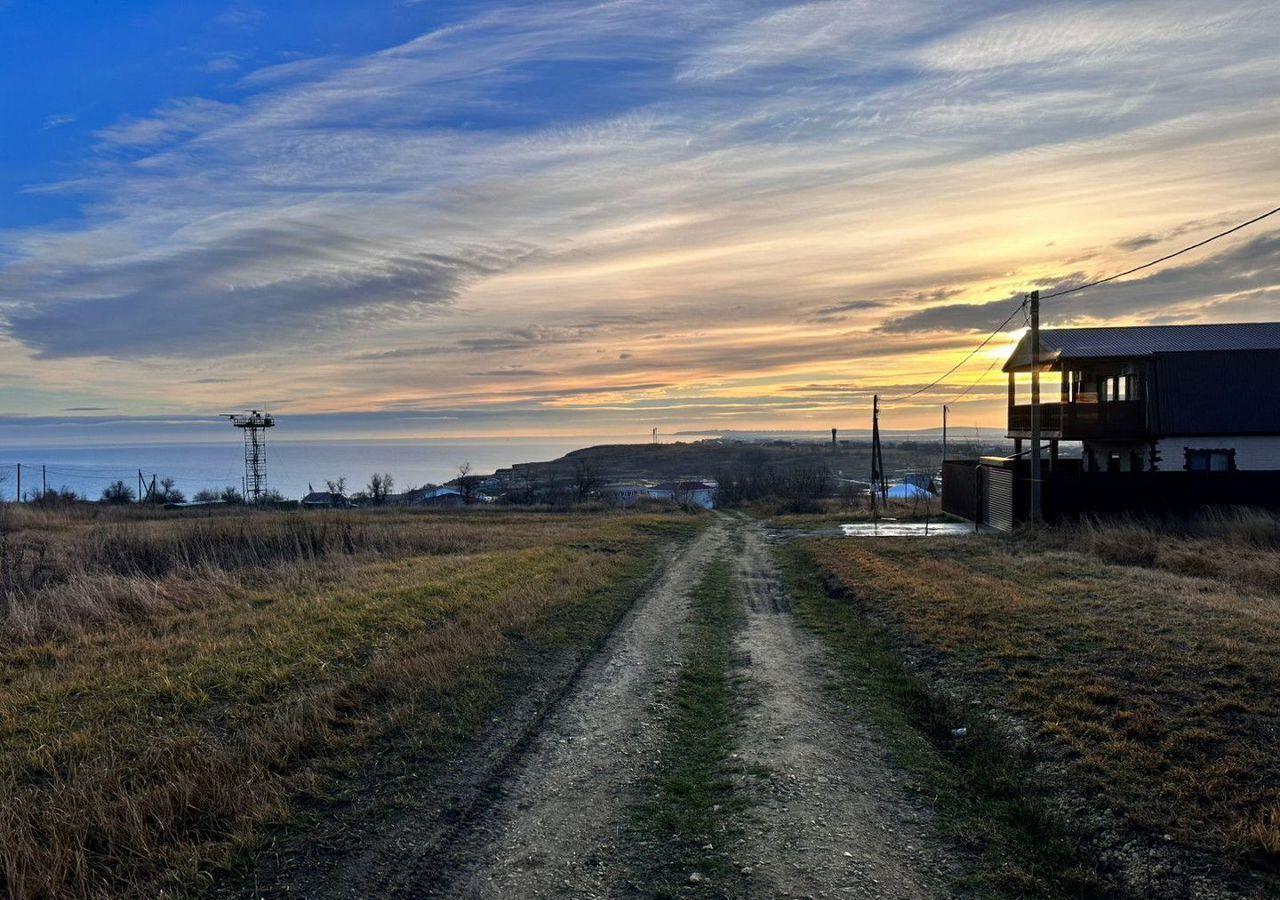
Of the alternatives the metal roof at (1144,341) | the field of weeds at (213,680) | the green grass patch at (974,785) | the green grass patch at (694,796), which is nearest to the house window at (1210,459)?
the metal roof at (1144,341)

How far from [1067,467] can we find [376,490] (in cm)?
5731

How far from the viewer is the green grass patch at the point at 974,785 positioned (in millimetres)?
4102

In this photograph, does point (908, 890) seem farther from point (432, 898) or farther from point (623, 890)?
point (432, 898)

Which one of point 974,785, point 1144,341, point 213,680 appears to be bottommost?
point 974,785

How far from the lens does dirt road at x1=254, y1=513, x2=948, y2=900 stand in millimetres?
4070

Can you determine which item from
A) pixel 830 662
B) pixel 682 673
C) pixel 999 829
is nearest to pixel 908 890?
pixel 999 829

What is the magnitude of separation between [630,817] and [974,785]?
243 centimetres

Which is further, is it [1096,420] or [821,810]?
[1096,420]

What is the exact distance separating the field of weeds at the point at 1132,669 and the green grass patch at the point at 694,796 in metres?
2.17

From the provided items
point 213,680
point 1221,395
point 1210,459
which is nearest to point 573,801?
point 213,680

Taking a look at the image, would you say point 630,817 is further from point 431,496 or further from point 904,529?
point 431,496

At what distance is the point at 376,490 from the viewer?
7062 centimetres

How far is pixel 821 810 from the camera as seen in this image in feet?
16.2

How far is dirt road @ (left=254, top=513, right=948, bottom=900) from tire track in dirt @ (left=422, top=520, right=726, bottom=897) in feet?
0.04
